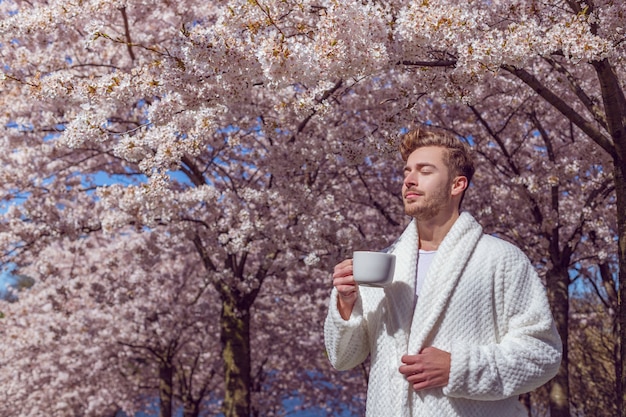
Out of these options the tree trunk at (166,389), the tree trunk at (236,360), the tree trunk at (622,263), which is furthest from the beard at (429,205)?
the tree trunk at (166,389)

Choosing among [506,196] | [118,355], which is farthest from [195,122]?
[118,355]

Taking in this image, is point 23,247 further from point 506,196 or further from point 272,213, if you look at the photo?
point 506,196

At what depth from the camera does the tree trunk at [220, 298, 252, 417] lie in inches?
400

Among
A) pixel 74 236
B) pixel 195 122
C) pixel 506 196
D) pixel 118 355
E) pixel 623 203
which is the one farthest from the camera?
pixel 118 355

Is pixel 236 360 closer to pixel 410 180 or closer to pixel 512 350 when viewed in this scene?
pixel 410 180

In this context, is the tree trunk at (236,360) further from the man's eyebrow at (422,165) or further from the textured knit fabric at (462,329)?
the man's eyebrow at (422,165)

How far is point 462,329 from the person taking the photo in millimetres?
2824

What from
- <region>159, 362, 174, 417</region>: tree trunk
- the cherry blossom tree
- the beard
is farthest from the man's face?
<region>159, 362, 174, 417</region>: tree trunk

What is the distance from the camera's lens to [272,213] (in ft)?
33.1

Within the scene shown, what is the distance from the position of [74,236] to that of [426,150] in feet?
26.3

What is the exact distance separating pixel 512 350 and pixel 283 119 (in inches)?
268

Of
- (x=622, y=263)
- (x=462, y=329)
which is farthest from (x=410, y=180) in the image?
(x=622, y=263)

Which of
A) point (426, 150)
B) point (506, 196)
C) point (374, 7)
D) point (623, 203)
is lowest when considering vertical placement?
point (426, 150)

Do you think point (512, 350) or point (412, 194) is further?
point (412, 194)
